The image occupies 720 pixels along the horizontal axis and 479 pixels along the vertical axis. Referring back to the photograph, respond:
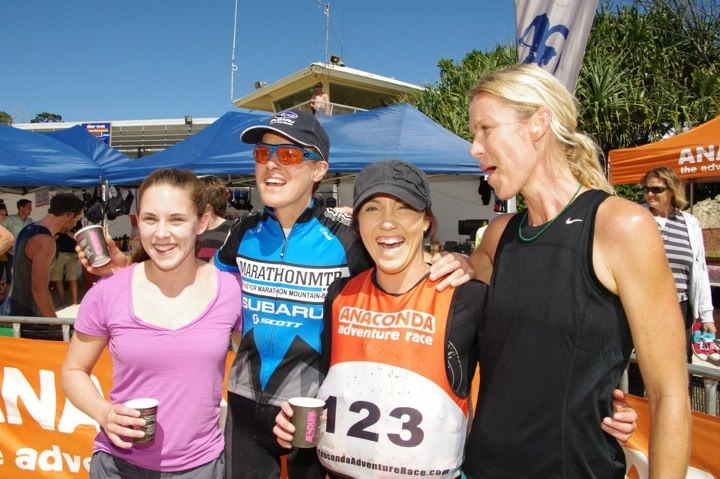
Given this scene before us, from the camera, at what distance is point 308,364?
6.80 ft

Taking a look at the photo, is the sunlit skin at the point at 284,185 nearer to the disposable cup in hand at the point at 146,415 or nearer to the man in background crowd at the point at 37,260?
the disposable cup in hand at the point at 146,415

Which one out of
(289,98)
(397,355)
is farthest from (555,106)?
(289,98)

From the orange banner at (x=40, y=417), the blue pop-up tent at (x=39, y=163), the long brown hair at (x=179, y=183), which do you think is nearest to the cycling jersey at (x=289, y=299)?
the long brown hair at (x=179, y=183)

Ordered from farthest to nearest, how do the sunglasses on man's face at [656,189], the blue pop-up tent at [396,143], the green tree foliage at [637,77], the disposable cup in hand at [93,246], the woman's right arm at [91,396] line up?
the green tree foliage at [637,77] < the blue pop-up tent at [396,143] < the sunglasses on man's face at [656,189] < the disposable cup in hand at [93,246] < the woman's right arm at [91,396]

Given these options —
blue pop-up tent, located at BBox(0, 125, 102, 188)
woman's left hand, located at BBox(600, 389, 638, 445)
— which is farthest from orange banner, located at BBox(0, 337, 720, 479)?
Result: blue pop-up tent, located at BBox(0, 125, 102, 188)

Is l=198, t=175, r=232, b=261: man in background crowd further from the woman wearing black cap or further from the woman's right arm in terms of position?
the woman wearing black cap

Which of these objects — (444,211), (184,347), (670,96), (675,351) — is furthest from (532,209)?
(670,96)

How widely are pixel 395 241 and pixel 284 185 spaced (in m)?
0.67

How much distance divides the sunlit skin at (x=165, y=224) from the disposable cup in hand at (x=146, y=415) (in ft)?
1.69

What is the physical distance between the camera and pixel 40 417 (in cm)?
352

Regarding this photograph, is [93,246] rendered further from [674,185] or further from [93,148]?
[93,148]

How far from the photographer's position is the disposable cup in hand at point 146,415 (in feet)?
5.45

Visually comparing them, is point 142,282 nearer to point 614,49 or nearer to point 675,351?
point 675,351

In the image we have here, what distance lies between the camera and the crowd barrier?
11.3 feet
